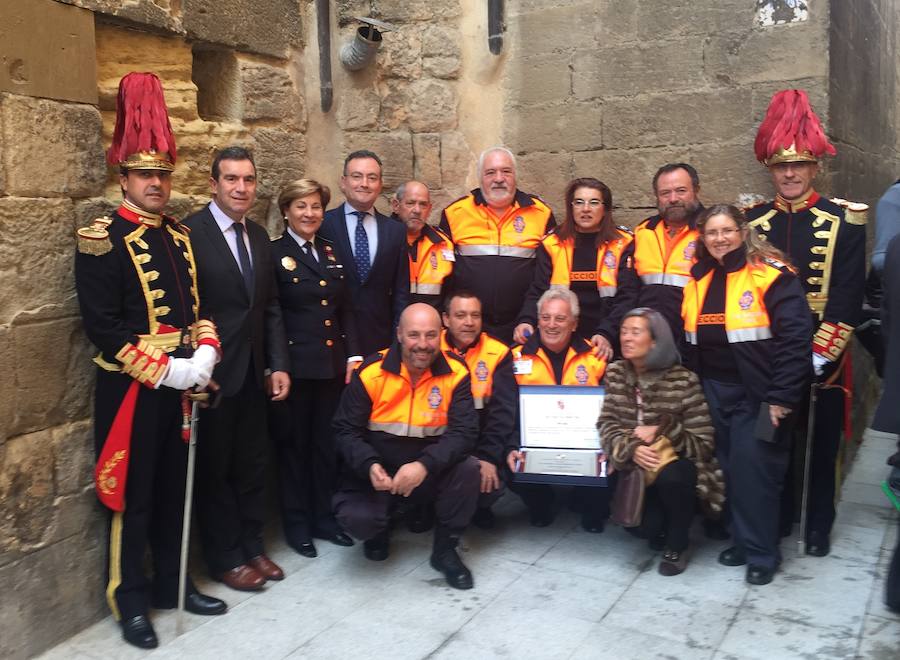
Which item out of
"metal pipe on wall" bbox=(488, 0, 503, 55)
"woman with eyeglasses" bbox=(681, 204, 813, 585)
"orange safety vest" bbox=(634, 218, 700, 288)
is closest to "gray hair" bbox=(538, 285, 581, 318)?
"orange safety vest" bbox=(634, 218, 700, 288)

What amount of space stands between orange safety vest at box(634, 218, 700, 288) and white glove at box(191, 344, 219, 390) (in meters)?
1.91

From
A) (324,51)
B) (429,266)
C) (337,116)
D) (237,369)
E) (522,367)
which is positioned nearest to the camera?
(237,369)

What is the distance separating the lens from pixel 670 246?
3.75 m

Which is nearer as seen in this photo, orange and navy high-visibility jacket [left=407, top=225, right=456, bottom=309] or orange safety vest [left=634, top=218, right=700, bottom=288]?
orange safety vest [left=634, top=218, right=700, bottom=288]

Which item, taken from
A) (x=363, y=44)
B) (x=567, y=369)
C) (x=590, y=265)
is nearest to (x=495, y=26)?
(x=363, y=44)

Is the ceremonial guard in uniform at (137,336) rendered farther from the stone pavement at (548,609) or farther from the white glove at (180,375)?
the stone pavement at (548,609)

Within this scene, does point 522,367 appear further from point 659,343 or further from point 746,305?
point 746,305

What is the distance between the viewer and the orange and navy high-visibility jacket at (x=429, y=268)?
13.4 ft

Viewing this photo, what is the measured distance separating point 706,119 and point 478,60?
4.30 ft

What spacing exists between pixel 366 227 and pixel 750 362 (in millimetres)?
1741

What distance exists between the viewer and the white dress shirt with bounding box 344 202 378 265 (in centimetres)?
382

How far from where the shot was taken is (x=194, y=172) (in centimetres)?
368

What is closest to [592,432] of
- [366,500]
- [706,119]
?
[366,500]

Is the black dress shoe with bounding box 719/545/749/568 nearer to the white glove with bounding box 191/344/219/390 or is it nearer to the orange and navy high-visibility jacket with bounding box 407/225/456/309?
the orange and navy high-visibility jacket with bounding box 407/225/456/309
